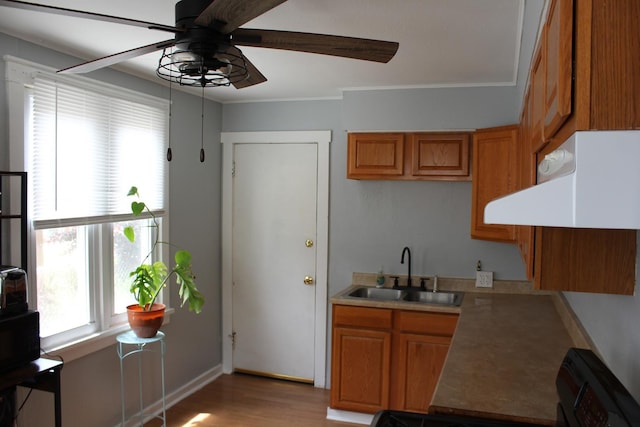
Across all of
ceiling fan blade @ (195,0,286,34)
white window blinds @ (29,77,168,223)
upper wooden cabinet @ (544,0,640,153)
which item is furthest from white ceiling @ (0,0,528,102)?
upper wooden cabinet @ (544,0,640,153)

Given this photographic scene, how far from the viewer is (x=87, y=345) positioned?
3109mm

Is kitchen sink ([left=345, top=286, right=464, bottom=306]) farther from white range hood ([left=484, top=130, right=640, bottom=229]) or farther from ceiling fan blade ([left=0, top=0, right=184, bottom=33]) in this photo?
white range hood ([left=484, top=130, right=640, bottom=229])

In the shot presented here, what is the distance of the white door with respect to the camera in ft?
14.9

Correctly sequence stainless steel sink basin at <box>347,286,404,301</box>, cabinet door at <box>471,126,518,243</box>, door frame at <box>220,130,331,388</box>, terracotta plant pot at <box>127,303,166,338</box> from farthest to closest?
door frame at <box>220,130,331,388</box> → stainless steel sink basin at <box>347,286,404,301</box> → cabinet door at <box>471,126,518,243</box> → terracotta plant pot at <box>127,303,166,338</box>

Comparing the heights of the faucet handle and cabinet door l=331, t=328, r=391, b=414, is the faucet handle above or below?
above

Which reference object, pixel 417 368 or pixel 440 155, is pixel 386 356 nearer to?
pixel 417 368

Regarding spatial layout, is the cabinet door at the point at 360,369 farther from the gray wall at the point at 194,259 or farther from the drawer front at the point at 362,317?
the gray wall at the point at 194,259

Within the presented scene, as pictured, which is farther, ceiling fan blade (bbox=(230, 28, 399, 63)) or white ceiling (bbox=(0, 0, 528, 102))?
white ceiling (bbox=(0, 0, 528, 102))

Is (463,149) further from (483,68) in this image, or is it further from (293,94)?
(293,94)

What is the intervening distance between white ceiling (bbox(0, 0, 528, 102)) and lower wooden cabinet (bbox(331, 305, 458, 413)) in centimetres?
164

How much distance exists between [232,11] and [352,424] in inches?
126

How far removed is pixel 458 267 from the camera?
403cm

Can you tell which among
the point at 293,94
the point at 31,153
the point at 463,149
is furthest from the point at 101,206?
the point at 463,149

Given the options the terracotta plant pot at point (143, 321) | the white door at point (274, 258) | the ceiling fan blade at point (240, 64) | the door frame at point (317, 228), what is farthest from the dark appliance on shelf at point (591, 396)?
the white door at point (274, 258)
